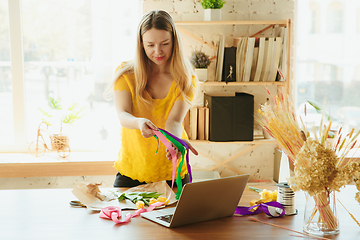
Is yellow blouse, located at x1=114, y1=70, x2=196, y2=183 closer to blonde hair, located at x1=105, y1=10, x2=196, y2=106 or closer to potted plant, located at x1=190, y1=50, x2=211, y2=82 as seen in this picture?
blonde hair, located at x1=105, y1=10, x2=196, y2=106

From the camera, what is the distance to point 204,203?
122 cm

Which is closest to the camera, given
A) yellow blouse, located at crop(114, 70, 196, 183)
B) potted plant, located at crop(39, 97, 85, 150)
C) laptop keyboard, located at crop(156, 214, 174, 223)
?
laptop keyboard, located at crop(156, 214, 174, 223)

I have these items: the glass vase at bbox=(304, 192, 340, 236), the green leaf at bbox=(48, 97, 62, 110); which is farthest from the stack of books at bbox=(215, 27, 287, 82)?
the glass vase at bbox=(304, 192, 340, 236)

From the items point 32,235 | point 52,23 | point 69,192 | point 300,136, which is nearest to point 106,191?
point 69,192

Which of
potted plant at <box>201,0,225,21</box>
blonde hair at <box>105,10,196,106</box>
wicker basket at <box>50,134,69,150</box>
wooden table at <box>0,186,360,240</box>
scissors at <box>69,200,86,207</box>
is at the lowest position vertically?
wicker basket at <box>50,134,69,150</box>

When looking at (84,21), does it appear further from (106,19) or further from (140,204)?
(140,204)

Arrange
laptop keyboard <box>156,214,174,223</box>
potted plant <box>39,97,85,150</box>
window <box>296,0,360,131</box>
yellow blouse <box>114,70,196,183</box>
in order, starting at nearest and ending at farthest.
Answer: laptop keyboard <box>156,214,174,223</box> → yellow blouse <box>114,70,196,183</box> → potted plant <box>39,97,85,150</box> → window <box>296,0,360,131</box>

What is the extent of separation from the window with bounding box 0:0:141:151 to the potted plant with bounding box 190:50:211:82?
673 mm

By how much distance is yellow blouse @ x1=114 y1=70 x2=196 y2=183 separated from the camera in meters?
1.83

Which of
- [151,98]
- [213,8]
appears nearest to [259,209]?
[151,98]

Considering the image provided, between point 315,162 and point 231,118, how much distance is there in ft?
5.94

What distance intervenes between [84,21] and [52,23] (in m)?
0.28

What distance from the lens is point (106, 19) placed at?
324 centimetres

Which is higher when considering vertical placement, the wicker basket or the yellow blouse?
the yellow blouse
